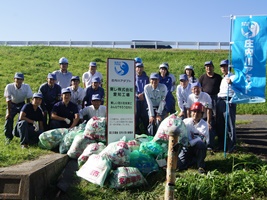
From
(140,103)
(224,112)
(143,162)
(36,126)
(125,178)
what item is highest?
(140,103)

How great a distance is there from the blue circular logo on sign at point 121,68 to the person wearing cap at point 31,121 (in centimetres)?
182

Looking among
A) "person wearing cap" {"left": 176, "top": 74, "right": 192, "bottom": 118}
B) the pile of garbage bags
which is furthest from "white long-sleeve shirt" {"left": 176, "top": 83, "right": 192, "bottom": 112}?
the pile of garbage bags

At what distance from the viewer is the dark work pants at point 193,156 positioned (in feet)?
21.7

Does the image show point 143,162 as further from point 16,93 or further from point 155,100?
point 16,93

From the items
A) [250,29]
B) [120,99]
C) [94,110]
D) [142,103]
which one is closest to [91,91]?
[94,110]

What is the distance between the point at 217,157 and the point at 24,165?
361cm

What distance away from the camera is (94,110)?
325 inches

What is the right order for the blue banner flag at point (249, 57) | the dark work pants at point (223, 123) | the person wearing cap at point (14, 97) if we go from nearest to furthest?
the blue banner flag at point (249, 57)
the dark work pants at point (223, 123)
the person wearing cap at point (14, 97)

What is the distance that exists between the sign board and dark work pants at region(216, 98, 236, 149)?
189 centimetres

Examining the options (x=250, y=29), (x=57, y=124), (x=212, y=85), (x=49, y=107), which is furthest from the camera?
(x=49, y=107)

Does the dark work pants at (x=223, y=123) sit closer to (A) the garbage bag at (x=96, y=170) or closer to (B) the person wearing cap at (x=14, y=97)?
(A) the garbage bag at (x=96, y=170)

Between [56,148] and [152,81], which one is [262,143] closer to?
[152,81]

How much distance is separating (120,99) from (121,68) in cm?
62

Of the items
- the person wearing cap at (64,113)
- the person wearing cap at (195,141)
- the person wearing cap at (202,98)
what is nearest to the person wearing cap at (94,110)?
the person wearing cap at (64,113)
